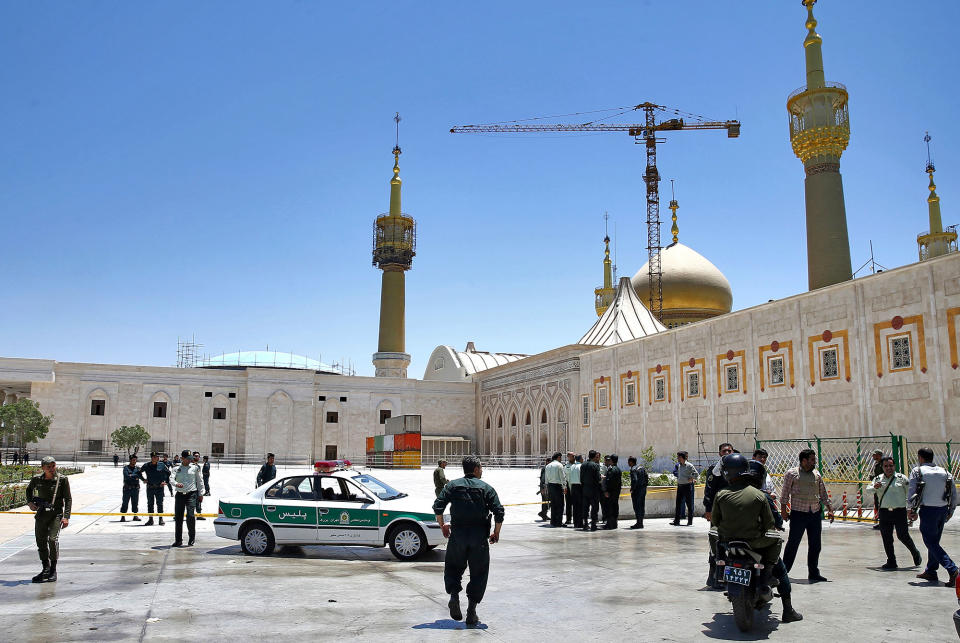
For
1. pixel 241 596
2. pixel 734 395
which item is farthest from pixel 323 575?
pixel 734 395

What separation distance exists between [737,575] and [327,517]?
6.41m

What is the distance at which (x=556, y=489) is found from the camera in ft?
52.3

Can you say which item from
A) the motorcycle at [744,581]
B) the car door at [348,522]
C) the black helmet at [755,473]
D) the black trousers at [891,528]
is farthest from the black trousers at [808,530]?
the car door at [348,522]

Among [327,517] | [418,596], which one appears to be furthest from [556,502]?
[418,596]

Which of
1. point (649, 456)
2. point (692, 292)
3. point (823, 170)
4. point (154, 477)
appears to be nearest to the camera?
point (154, 477)

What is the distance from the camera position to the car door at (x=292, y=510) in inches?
441

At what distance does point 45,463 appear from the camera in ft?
29.8

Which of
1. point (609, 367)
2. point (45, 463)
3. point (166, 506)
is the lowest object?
point (166, 506)

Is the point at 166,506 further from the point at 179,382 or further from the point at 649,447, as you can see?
the point at 179,382

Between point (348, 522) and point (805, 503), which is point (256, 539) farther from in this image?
point (805, 503)

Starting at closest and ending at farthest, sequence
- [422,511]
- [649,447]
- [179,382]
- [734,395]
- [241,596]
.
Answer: [241,596], [422,511], [734,395], [649,447], [179,382]

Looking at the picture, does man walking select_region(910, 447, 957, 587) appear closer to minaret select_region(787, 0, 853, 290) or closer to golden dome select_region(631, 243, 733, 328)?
minaret select_region(787, 0, 853, 290)

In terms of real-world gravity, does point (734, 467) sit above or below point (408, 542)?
above

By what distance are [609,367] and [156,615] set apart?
1470 inches
